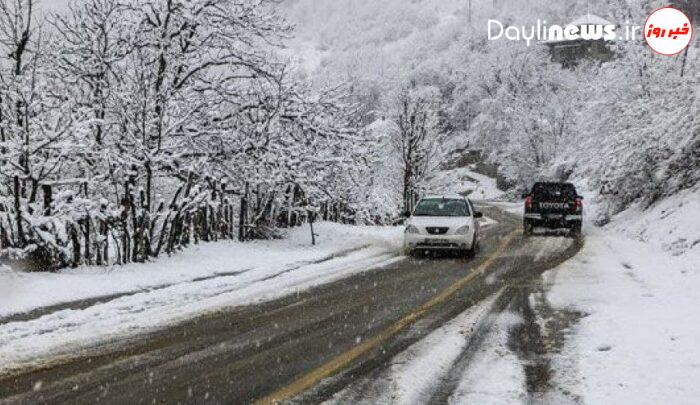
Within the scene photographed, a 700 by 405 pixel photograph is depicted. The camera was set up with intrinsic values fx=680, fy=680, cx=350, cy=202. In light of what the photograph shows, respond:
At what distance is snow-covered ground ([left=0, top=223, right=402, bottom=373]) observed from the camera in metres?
7.86

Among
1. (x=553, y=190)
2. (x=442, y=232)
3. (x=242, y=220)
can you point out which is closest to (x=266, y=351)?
(x=442, y=232)

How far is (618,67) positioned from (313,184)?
18.7 metres

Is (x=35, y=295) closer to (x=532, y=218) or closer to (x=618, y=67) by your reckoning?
(x=532, y=218)

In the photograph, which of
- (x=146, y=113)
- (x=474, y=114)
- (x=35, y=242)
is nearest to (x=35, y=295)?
(x=35, y=242)

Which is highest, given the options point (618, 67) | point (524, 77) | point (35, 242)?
point (524, 77)

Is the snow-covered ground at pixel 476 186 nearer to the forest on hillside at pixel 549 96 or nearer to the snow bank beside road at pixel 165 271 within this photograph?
the forest on hillside at pixel 549 96

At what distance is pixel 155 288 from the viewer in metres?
11.5

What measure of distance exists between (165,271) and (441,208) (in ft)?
27.9

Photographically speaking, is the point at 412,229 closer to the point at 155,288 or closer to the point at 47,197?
the point at 155,288

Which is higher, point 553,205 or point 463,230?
point 553,205

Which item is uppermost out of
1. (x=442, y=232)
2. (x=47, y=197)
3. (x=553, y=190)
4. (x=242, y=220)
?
(x=553, y=190)

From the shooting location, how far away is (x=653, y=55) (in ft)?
95.8

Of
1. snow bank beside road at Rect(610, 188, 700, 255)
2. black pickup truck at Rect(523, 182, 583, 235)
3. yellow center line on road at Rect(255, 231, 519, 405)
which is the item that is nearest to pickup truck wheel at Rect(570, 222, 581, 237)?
black pickup truck at Rect(523, 182, 583, 235)

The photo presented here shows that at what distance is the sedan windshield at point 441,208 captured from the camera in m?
18.6
